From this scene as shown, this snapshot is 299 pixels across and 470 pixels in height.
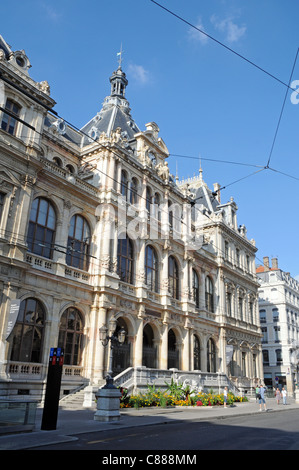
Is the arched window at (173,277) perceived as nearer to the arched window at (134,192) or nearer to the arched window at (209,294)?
the arched window at (209,294)

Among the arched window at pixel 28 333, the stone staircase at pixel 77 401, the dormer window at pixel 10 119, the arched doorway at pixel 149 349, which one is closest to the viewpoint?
the stone staircase at pixel 77 401

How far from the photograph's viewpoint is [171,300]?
3506 centimetres

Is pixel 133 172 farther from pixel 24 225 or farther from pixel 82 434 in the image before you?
pixel 82 434

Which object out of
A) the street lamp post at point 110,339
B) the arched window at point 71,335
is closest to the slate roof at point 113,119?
the arched window at point 71,335

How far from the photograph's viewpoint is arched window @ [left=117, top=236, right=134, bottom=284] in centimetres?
3075

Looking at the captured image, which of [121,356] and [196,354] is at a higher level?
[196,354]

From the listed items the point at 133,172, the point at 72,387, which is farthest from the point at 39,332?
the point at 133,172

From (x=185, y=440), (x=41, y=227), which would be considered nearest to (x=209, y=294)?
(x=41, y=227)

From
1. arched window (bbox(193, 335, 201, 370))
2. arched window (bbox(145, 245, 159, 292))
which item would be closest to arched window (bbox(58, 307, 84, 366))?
arched window (bbox(145, 245, 159, 292))

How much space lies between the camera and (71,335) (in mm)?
26141

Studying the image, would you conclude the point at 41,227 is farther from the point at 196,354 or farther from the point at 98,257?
the point at 196,354

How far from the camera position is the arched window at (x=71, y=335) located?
25.5 meters

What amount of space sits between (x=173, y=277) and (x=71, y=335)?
13.3 meters

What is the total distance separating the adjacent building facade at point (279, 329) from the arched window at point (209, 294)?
24.4m
